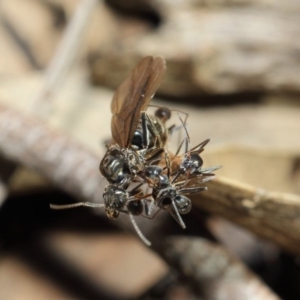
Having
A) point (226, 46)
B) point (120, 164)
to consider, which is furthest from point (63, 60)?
point (120, 164)

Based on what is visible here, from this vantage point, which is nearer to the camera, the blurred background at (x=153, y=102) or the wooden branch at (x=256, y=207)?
the wooden branch at (x=256, y=207)

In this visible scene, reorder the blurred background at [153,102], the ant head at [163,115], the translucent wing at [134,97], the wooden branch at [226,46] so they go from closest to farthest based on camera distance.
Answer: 1. the translucent wing at [134,97]
2. the ant head at [163,115]
3. the blurred background at [153,102]
4. the wooden branch at [226,46]

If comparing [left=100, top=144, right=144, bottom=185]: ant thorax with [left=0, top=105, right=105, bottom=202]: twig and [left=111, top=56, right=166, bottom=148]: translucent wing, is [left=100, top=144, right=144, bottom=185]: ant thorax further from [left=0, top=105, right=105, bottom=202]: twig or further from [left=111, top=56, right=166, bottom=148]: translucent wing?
[left=0, top=105, right=105, bottom=202]: twig

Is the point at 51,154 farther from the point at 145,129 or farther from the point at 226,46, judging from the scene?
the point at 226,46

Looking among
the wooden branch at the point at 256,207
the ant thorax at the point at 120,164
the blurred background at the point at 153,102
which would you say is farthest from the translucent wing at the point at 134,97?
the blurred background at the point at 153,102

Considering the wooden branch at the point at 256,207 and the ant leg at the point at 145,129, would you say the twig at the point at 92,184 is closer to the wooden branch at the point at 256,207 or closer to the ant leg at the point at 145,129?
the wooden branch at the point at 256,207

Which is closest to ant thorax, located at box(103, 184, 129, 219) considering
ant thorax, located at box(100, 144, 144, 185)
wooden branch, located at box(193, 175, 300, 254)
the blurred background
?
ant thorax, located at box(100, 144, 144, 185)
